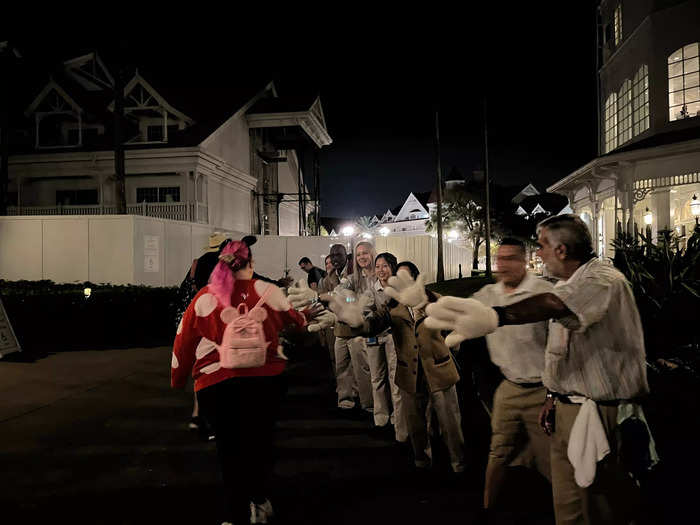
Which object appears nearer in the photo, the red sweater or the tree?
the red sweater

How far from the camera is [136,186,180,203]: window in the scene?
82.7 feet

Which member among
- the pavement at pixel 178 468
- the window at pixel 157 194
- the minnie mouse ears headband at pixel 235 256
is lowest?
the pavement at pixel 178 468


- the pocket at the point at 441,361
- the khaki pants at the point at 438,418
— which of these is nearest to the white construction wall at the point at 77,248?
the khaki pants at the point at 438,418

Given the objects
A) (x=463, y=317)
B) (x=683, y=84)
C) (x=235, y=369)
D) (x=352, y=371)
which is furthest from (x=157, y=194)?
(x=463, y=317)

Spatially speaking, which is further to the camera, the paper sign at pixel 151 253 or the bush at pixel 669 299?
the paper sign at pixel 151 253

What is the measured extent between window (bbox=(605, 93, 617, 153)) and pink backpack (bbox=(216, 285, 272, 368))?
69.5ft

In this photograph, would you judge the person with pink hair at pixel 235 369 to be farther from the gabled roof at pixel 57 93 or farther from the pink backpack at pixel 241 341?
the gabled roof at pixel 57 93

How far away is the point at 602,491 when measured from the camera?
2613 millimetres

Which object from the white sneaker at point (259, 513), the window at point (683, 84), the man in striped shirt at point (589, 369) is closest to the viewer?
the man in striped shirt at point (589, 369)

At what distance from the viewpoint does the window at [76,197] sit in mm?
25641

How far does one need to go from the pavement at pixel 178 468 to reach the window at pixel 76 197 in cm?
1988

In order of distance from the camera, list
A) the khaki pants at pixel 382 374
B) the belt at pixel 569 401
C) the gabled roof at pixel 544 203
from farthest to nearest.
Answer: the gabled roof at pixel 544 203 → the khaki pants at pixel 382 374 → the belt at pixel 569 401

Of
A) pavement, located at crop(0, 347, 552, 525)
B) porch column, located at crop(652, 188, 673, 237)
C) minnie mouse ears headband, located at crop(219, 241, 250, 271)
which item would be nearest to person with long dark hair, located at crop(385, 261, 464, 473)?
pavement, located at crop(0, 347, 552, 525)

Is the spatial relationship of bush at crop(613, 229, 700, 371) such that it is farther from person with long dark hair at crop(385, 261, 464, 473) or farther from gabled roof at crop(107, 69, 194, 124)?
gabled roof at crop(107, 69, 194, 124)
